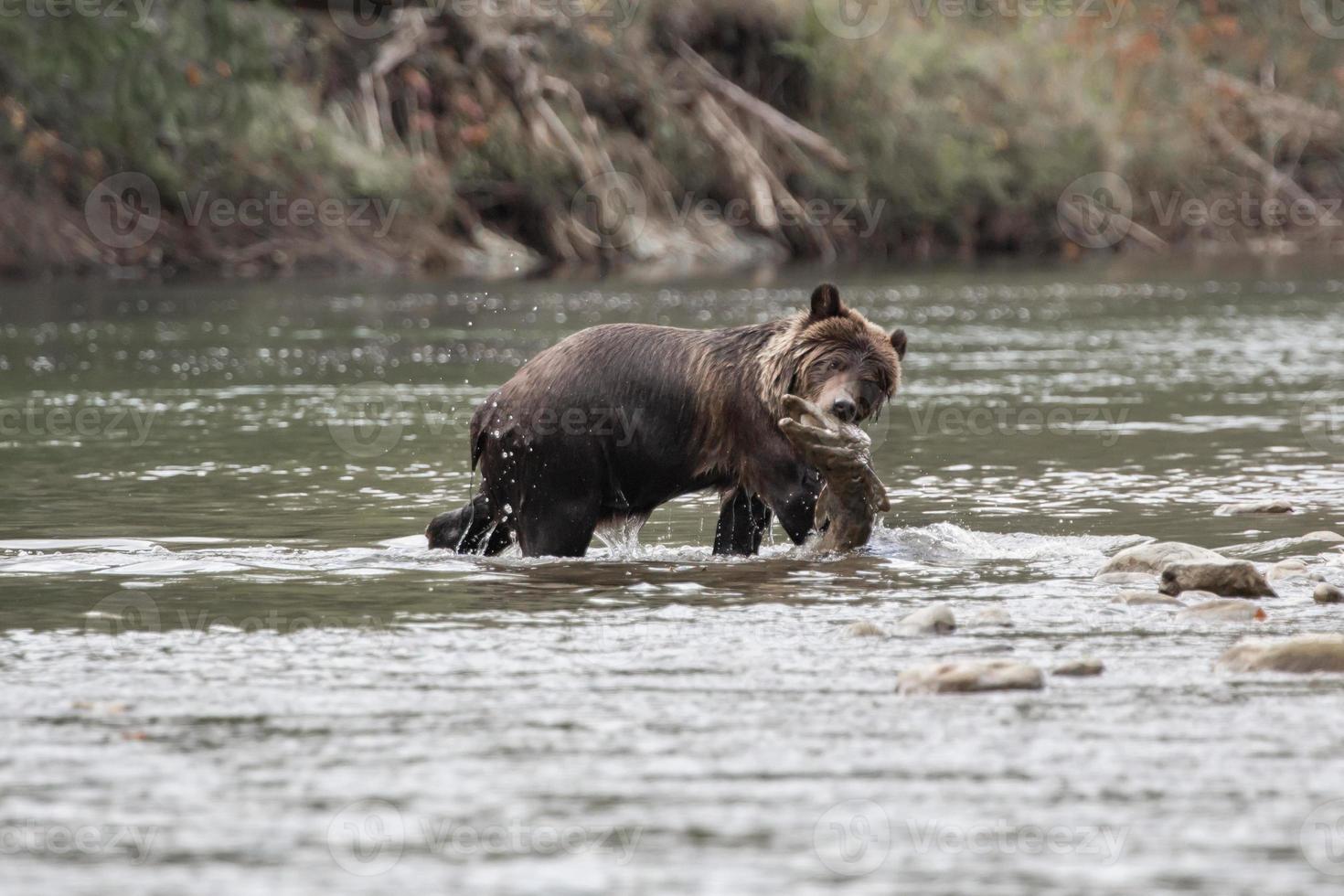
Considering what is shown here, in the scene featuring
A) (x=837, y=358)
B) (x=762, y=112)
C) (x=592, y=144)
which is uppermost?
(x=762, y=112)

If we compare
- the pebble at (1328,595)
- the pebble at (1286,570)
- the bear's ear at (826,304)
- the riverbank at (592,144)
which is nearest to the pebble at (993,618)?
the pebble at (1328,595)

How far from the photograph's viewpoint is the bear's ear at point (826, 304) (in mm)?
9125

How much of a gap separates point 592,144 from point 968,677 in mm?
31996

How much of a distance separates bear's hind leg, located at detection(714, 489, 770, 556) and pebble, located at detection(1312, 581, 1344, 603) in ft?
8.77

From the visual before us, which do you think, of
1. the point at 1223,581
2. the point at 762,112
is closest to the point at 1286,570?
the point at 1223,581

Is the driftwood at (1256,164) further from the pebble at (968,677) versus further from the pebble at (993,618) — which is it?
the pebble at (968,677)

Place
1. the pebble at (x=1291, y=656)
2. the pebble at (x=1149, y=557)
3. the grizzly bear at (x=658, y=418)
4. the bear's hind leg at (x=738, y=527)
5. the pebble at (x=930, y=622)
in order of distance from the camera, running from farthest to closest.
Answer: the bear's hind leg at (x=738, y=527), the grizzly bear at (x=658, y=418), the pebble at (x=1149, y=557), the pebble at (x=930, y=622), the pebble at (x=1291, y=656)

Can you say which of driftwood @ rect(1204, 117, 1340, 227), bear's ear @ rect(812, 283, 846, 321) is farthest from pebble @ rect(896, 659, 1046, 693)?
driftwood @ rect(1204, 117, 1340, 227)

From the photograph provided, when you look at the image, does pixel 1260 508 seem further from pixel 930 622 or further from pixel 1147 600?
pixel 930 622

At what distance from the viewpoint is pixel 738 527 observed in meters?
9.66

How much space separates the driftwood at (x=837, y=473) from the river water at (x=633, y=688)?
0.19 metres

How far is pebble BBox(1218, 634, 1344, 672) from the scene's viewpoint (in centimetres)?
658

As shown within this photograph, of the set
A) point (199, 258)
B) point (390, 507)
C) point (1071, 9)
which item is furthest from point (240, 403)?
point (1071, 9)

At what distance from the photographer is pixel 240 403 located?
17.0m
